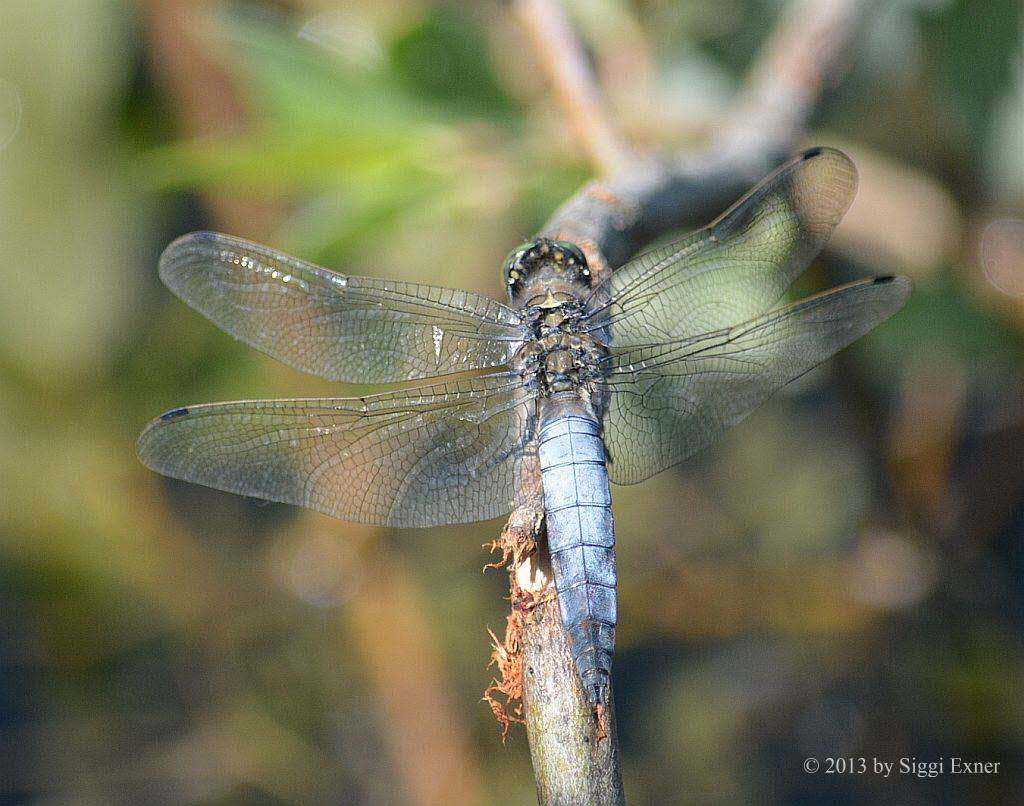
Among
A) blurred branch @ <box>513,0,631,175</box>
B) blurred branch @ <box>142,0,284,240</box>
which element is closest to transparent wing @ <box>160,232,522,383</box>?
blurred branch @ <box>513,0,631,175</box>

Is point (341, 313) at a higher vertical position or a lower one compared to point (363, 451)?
higher

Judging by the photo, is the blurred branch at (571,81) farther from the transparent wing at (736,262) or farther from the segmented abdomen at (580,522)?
the segmented abdomen at (580,522)

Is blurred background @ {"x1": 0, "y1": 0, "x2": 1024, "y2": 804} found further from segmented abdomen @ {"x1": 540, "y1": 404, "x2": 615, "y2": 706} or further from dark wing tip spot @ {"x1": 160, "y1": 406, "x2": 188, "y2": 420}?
segmented abdomen @ {"x1": 540, "y1": 404, "x2": 615, "y2": 706}

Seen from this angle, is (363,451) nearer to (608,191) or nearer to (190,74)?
(608,191)

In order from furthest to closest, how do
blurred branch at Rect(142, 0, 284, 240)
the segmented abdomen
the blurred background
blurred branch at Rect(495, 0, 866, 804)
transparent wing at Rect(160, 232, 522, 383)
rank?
1. blurred branch at Rect(142, 0, 284, 240)
2. the blurred background
3. transparent wing at Rect(160, 232, 522, 383)
4. the segmented abdomen
5. blurred branch at Rect(495, 0, 866, 804)

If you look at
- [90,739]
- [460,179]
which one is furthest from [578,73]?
[90,739]

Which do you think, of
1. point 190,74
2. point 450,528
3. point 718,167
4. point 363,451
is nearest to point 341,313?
point 363,451

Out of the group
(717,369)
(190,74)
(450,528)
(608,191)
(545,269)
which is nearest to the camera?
(608,191)
